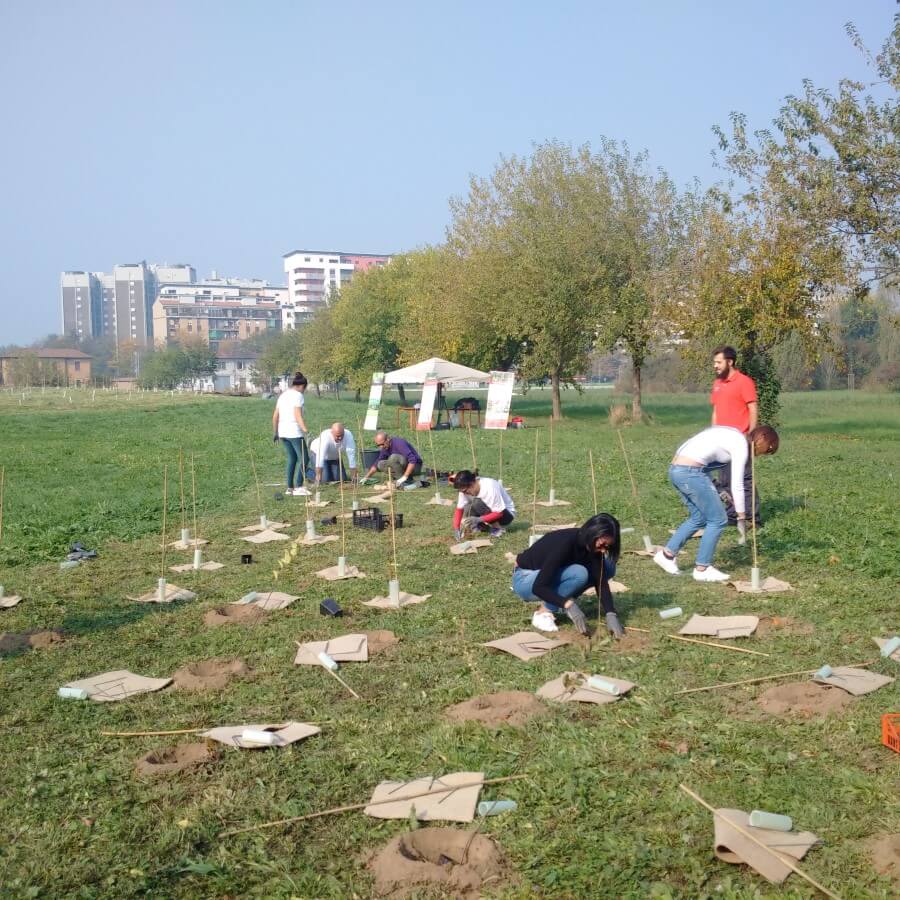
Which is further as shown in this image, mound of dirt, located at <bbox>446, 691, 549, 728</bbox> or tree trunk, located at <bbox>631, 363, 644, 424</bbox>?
tree trunk, located at <bbox>631, 363, 644, 424</bbox>

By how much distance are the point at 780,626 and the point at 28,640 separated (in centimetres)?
575

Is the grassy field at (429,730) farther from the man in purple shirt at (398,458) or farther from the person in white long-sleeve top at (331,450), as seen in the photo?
the man in purple shirt at (398,458)

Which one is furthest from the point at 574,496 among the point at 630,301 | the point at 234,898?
the point at 630,301

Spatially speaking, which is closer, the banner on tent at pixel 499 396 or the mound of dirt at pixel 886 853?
the mound of dirt at pixel 886 853

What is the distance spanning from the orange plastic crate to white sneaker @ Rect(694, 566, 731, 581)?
3.76 metres

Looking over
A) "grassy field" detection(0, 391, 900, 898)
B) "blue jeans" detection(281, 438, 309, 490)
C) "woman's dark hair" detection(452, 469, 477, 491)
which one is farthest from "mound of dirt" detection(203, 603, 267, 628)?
"blue jeans" detection(281, 438, 309, 490)

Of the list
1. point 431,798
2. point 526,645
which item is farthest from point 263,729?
point 526,645

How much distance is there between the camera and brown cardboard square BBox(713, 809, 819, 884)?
3.84 meters

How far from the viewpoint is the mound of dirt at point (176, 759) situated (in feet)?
16.3

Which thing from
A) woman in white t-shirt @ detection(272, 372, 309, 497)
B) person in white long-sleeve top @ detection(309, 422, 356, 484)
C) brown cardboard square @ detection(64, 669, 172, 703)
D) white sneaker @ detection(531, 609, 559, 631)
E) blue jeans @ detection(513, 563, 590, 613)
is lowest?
brown cardboard square @ detection(64, 669, 172, 703)

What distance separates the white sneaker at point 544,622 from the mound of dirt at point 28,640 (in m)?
3.67

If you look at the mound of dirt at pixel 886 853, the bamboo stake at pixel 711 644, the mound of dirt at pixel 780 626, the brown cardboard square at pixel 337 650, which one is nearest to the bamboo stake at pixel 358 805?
the mound of dirt at pixel 886 853

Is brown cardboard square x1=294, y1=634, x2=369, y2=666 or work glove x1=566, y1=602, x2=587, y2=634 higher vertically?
work glove x1=566, y1=602, x2=587, y2=634

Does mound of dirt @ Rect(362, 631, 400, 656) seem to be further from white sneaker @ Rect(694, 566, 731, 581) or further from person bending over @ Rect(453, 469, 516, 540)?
person bending over @ Rect(453, 469, 516, 540)
